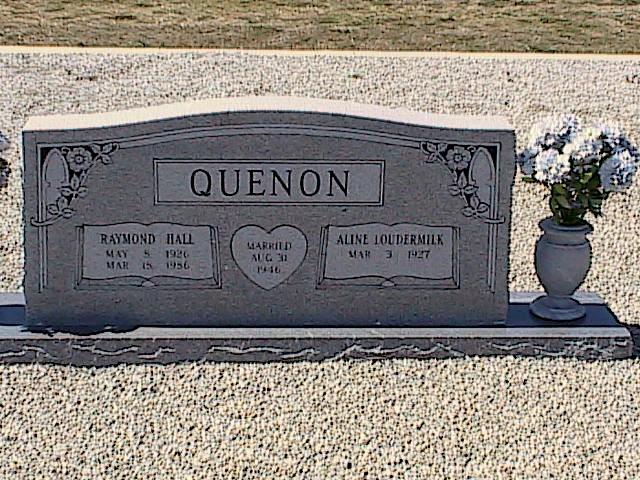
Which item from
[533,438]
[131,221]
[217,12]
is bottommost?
[533,438]

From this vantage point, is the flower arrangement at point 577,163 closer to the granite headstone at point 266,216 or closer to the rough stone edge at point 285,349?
the granite headstone at point 266,216

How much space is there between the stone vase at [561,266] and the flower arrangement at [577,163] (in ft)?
0.27

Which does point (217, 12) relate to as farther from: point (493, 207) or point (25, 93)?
point (493, 207)

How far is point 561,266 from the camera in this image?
586cm

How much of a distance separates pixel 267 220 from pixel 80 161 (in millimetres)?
869

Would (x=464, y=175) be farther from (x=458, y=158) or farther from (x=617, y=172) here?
(x=617, y=172)

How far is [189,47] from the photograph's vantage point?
11.3 metres

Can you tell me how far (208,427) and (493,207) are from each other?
166 centimetres

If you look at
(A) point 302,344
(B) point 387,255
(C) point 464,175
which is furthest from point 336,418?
(C) point 464,175

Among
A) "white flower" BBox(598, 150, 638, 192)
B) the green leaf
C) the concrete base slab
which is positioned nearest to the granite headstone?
the concrete base slab

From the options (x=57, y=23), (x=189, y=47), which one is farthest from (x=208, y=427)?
(x=57, y=23)

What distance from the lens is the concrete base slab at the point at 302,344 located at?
5.65m

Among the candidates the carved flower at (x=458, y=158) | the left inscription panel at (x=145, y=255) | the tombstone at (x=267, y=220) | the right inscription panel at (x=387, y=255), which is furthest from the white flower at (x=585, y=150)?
the left inscription panel at (x=145, y=255)

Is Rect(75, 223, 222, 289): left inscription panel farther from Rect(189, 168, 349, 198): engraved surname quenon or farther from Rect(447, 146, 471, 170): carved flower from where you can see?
Rect(447, 146, 471, 170): carved flower
